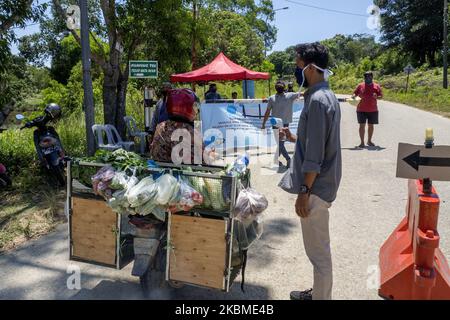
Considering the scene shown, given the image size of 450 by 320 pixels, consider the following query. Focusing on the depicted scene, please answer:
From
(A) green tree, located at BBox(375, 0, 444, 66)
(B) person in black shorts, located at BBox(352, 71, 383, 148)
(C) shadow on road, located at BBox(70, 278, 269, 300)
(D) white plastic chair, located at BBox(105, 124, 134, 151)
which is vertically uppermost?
(A) green tree, located at BBox(375, 0, 444, 66)

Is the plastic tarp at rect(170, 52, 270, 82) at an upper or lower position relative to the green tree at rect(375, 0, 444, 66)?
lower

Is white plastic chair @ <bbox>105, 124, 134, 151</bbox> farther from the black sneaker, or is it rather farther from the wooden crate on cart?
the black sneaker

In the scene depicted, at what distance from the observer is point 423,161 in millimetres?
3193

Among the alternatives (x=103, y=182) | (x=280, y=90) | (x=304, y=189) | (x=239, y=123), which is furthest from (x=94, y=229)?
(x=239, y=123)

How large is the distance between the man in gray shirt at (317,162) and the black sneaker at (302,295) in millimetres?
170

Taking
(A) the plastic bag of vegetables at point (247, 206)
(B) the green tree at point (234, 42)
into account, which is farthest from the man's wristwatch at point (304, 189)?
(B) the green tree at point (234, 42)

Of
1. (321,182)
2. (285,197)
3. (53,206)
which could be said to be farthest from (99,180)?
(285,197)

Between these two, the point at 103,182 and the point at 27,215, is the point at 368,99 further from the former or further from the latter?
the point at 103,182

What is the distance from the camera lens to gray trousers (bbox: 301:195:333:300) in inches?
121

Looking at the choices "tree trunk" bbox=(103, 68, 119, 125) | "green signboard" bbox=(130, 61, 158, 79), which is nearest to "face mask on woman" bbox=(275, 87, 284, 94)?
"green signboard" bbox=(130, 61, 158, 79)

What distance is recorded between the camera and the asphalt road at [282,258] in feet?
12.2

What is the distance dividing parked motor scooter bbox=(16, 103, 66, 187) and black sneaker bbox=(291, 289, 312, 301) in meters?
4.68

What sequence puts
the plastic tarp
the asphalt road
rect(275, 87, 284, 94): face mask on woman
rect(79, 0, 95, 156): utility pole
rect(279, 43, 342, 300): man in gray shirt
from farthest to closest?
the plastic tarp < rect(275, 87, 284, 94): face mask on woman < rect(79, 0, 95, 156): utility pole < the asphalt road < rect(279, 43, 342, 300): man in gray shirt

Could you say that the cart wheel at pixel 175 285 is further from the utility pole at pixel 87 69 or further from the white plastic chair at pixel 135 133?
the white plastic chair at pixel 135 133
